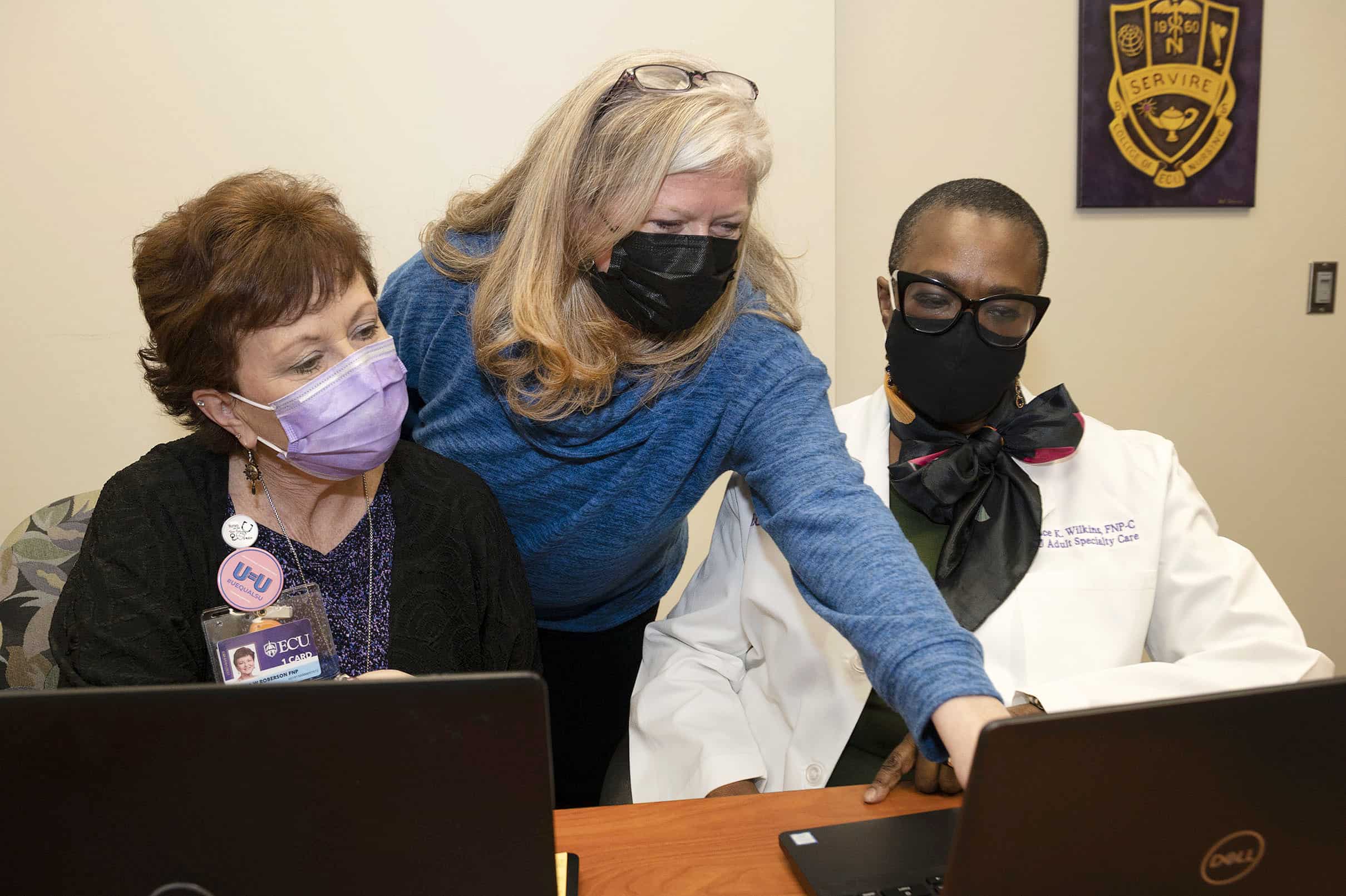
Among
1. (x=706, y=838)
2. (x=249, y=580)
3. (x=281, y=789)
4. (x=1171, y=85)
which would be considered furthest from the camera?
(x=1171, y=85)

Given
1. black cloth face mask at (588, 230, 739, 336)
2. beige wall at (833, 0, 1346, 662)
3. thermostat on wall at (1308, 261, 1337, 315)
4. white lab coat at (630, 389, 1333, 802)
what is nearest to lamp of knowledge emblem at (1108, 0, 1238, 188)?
beige wall at (833, 0, 1346, 662)

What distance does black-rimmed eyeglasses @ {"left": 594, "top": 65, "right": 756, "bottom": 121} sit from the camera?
4.63 feet

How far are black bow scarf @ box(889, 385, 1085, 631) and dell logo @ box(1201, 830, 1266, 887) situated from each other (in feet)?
2.59

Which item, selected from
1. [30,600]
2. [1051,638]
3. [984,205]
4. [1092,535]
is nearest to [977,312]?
[984,205]

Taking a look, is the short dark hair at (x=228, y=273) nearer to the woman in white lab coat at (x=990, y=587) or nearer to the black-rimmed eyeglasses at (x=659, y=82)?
the black-rimmed eyeglasses at (x=659, y=82)

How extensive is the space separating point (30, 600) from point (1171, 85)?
9.77 ft

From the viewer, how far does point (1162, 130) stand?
2.75 metres

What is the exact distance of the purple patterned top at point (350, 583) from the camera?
133 cm

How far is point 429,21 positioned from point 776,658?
1641 millimetres

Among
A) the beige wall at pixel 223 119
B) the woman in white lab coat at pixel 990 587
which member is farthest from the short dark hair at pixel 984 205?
the beige wall at pixel 223 119

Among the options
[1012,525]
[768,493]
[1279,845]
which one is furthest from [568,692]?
[1279,845]

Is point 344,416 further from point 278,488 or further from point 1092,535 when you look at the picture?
point 1092,535

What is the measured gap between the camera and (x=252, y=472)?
52.9 inches

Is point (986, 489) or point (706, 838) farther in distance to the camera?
point (986, 489)
